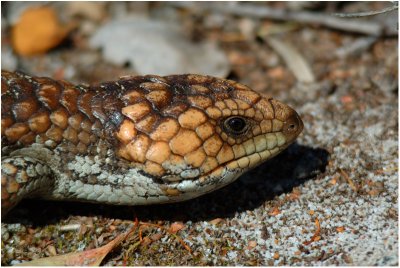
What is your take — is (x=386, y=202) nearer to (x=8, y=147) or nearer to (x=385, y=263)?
(x=385, y=263)

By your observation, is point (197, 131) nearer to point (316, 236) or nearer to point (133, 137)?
point (133, 137)

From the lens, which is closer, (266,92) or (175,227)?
(175,227)

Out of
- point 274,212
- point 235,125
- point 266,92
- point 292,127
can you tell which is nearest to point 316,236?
point 274,212

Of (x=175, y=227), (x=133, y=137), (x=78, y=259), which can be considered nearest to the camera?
(x=133, y=137)

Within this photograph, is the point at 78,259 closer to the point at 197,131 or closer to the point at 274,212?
the point at 197,131

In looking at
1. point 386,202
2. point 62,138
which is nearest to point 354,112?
point 386,202

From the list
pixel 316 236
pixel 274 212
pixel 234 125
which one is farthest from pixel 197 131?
pixel 316 236

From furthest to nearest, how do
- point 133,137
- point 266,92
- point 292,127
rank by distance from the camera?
point 266,92 → point 292,127 → point 133,137

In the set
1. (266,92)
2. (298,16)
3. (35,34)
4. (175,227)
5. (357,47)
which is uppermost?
(35,34)

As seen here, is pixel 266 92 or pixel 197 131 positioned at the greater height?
pixel 266 92
